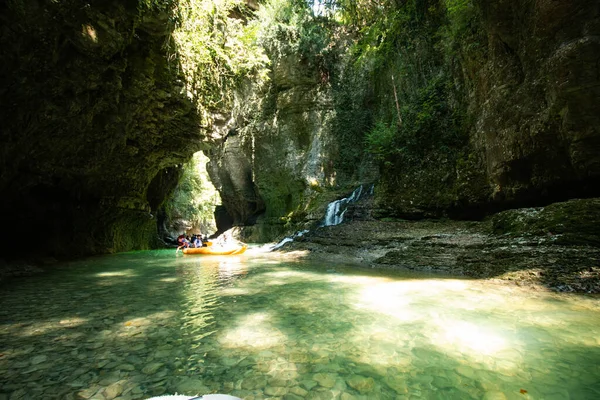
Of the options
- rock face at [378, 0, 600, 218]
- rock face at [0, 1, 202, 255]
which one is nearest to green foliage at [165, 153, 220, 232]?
rock face at [0, 1, 202, 255]

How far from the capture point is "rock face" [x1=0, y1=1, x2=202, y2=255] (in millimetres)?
5297

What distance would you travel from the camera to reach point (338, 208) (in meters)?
15.7

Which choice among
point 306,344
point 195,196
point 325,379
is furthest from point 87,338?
point 195,196

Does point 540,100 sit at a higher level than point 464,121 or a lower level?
lower

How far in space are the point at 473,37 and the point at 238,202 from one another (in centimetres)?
1998

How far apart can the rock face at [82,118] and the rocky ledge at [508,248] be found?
692 centimetres

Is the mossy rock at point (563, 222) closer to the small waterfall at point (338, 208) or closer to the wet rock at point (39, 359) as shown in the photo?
the wet rock at point (39, 359)

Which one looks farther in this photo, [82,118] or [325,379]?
[82,118]

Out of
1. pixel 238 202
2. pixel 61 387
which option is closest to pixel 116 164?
pixel 61 387

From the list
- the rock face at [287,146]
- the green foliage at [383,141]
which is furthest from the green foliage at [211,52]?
the rock face at [287,146]

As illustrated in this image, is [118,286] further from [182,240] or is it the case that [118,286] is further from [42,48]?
[182,240]

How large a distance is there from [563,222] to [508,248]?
103cm

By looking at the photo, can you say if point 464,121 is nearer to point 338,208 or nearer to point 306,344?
point 338,208

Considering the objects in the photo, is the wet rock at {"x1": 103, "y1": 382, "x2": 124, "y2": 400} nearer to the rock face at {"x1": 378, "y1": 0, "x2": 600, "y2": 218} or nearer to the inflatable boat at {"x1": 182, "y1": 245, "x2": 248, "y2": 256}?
the rock face at {"x1": 378, "y1": 0, "x2": 600, "y2": 218}
